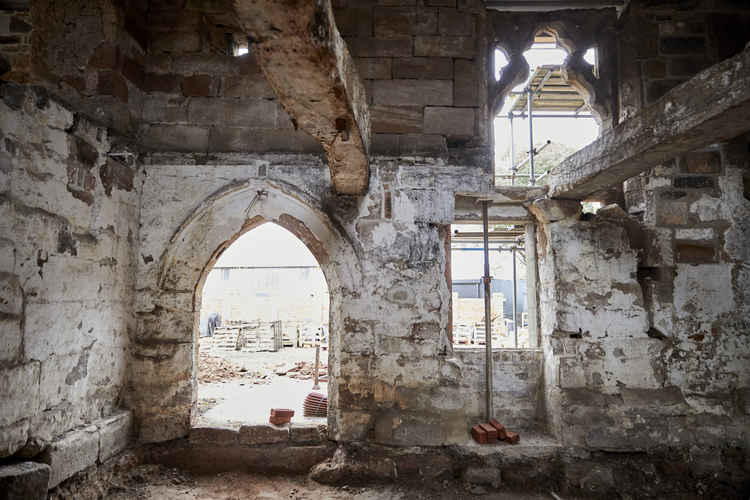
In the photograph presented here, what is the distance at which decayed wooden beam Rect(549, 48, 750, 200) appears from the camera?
72.7 inches

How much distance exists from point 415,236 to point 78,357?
251 centimetres

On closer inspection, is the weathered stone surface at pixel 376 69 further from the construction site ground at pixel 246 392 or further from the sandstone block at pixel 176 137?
the construction site ground at pixel 246 392

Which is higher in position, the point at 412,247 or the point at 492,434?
the point at 412,247

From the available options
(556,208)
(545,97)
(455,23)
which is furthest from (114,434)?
(545,97)

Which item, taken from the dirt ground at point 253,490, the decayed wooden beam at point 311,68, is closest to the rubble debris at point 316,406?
the dirt ground at point 253,490

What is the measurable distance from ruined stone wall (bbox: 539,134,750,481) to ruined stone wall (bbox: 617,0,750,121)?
71 centimetres

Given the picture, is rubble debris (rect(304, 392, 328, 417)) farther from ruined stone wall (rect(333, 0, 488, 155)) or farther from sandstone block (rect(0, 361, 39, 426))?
ruined stone wall (rect(333, 0, 488, 155))

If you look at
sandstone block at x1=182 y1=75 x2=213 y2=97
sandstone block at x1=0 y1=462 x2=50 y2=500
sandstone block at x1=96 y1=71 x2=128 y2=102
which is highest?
sandstone block at x1=182 y1=75 x2=213 y2=97

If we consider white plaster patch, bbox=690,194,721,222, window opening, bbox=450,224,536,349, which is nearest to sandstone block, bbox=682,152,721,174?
white plaster patch, bbox=690,194,721,222

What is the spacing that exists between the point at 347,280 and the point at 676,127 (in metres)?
2.29

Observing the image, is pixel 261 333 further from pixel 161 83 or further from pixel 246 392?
pixel 161 83

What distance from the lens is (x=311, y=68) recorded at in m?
1.62

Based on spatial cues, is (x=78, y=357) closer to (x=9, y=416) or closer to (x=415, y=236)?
(x=9, y=416)

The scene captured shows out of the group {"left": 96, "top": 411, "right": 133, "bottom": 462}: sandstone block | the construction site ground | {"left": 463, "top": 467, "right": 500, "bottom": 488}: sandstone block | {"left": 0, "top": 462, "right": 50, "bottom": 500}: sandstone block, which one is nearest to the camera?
{"left": 0, "top": 462, "right": 50, "bottom": 500}: sandstone block
